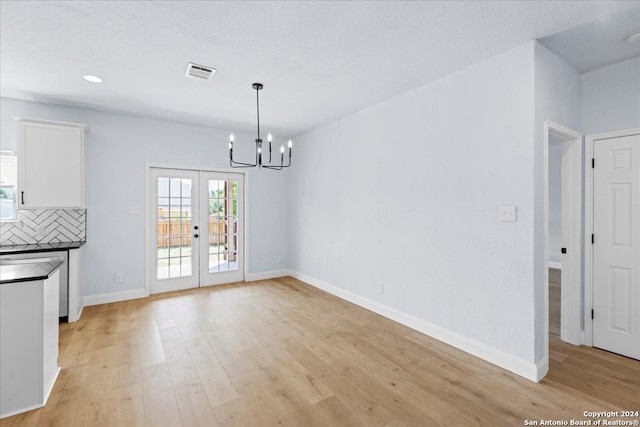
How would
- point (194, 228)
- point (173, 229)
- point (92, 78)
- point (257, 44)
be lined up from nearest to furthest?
point (257, 44) → point (92, 78) → point (173, 229) → point (194, 228)

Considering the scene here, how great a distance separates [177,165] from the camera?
5016 millimetres

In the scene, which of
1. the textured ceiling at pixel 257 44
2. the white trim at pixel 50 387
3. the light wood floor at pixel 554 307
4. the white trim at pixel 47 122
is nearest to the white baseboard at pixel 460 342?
the light wood floor at pixel 554 307

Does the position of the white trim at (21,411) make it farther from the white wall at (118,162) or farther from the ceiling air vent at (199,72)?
the ceiling air vent at (199,72)

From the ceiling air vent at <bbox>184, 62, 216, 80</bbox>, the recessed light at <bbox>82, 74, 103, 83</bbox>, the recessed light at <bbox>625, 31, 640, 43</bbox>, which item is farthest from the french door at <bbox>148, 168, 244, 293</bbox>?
the recessed light at <bbox>625, 31, 640, 43</bbox>

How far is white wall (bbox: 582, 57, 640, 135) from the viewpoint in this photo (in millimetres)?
2812

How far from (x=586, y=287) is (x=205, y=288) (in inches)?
204

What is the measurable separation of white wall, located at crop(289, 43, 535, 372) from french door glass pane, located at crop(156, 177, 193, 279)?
8.48 feet

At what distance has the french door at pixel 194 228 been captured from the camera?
4953mm

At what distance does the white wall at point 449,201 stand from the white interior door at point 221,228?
2.04 meters

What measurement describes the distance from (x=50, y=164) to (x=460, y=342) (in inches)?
205

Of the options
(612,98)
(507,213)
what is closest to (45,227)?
(507,213)

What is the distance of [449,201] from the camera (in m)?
3.16

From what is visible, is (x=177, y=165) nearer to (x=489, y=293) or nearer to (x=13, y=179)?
(x=13, y=179)

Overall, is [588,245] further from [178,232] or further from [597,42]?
[178,232]
